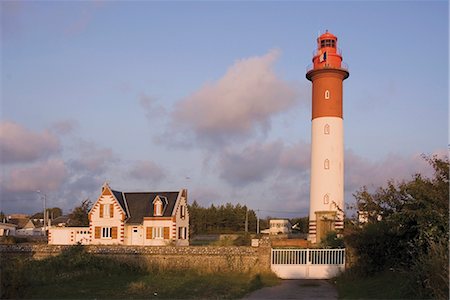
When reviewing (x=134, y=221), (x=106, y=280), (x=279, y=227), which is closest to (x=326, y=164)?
(x=134, y=221)

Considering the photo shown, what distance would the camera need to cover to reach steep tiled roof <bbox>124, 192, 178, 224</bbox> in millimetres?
41906

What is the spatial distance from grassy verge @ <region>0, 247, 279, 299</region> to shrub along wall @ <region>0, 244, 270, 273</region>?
39 cm

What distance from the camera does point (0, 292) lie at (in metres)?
14.8

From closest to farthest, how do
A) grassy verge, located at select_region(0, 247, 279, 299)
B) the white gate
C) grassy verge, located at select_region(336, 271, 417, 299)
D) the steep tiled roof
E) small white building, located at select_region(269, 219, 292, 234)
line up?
grassy verge, located at select_region(336, 271, 417, 299) < grassy verge, located at select_region(0, 247, 279, 299) < the white gate < the steep tiled roof < small white building, located at select_region(269, 219, 292, 234)

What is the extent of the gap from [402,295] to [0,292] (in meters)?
11.1

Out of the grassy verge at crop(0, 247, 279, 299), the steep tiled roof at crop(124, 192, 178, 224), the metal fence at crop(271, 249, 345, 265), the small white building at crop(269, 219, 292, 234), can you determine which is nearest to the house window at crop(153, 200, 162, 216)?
the steep tiled roof at crop(124, 192, 178, 224)

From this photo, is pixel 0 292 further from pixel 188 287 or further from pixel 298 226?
pixel 298 226

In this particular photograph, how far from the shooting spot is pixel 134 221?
41.9 m

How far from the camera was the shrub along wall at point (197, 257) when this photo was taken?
2305 cm

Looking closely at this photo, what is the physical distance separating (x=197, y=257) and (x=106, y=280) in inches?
168

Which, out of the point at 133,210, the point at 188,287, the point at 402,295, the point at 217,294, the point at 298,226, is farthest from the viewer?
the point at 298,226

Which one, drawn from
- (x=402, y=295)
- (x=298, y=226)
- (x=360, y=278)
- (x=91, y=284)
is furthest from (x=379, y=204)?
(x=298, y=226)

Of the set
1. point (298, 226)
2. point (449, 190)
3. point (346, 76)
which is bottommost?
point (298, 226)

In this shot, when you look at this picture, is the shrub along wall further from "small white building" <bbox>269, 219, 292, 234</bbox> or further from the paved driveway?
"small white building" <bbox>269, 219, 292, 234</bbox>
